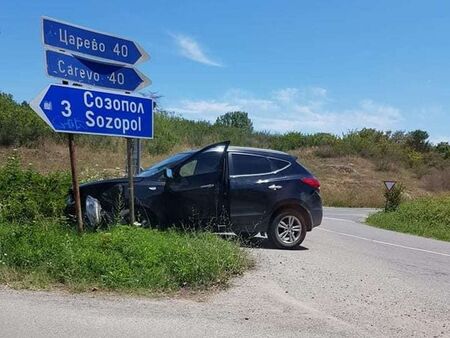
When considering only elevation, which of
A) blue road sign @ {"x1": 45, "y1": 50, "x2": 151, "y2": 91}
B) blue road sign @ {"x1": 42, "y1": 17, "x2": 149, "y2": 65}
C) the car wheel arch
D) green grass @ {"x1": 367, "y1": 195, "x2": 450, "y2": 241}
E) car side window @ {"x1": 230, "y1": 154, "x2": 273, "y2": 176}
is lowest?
green grass @ {"x1": 367, "y1": 195, "x2": 450, "y2": 241}

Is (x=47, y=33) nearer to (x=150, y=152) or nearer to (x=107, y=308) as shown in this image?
(x=107, y=308)

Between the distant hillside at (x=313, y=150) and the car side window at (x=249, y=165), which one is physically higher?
the distant hillside at (x=313, y=150)

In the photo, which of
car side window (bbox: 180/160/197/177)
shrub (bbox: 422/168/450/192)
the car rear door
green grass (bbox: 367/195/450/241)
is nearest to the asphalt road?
the car rear door

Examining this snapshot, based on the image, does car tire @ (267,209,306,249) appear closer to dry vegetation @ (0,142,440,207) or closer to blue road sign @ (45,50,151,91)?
blue road sign @ (45,50,151,91)

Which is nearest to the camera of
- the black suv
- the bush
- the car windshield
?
the bush

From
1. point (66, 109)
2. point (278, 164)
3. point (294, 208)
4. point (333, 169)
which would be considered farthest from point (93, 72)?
point (333, 169)

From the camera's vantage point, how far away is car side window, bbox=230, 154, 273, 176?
9966mm

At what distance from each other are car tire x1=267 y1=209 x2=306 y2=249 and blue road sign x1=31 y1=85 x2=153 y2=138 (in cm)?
291

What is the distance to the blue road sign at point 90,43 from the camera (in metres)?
7.61

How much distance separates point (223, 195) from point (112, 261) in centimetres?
323

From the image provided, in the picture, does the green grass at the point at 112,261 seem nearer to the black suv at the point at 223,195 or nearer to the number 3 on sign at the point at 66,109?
the black suv at the point at 223,195

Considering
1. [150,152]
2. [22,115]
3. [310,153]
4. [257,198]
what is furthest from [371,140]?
[257,198]

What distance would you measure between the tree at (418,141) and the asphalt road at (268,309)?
2267 inches

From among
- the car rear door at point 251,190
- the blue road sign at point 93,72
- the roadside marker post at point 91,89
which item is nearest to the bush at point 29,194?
the roadside marker post at point 91,89
